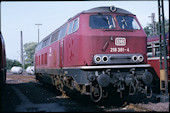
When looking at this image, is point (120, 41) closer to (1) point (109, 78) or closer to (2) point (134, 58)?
(2) point (134, 58)

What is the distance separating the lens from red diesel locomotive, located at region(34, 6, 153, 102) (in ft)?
28.5

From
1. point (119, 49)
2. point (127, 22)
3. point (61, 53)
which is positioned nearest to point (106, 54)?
point (119, 49)

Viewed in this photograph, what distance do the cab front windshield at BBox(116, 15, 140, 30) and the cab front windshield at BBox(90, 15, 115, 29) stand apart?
329mm

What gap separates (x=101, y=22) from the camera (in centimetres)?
934

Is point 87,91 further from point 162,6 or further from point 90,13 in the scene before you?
point 162,6

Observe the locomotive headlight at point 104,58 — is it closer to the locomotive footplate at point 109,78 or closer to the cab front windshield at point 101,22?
the locomotive footplate at point 109,78

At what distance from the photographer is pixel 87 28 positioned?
9031 mm

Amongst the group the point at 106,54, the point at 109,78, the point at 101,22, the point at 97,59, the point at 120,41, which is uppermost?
the point at 101,22

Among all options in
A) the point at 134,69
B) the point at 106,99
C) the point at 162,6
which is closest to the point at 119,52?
the point at 134,69

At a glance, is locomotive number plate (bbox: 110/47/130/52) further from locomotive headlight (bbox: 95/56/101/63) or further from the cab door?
the cab door

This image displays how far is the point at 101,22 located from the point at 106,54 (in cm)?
129

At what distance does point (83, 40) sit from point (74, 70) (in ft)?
4.01

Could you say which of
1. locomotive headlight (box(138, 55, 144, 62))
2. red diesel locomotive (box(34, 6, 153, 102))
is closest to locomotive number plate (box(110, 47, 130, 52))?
red diesel locomotive (box(34, 6, 153, 102))

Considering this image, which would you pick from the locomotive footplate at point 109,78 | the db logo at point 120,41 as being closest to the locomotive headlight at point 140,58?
the locomotive footplate at point 109,78
